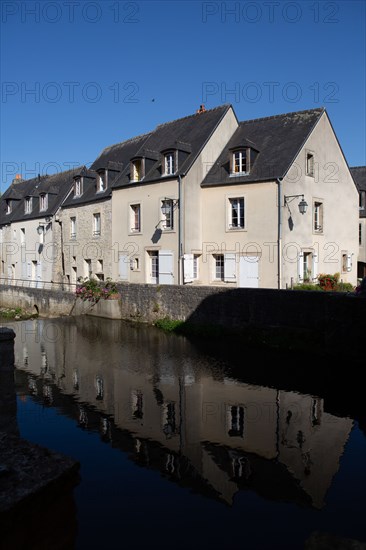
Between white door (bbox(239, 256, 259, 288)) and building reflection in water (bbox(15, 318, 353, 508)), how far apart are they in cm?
631

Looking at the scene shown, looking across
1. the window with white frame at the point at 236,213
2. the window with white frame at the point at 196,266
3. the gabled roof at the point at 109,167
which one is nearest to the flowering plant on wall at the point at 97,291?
the window with white frame at the point at 196,266

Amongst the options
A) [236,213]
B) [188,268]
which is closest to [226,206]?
[236,213]

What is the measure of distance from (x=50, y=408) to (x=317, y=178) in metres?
15.3

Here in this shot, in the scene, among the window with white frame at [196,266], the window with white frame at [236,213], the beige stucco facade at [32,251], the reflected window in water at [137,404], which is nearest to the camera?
the reflected window in water at [137,404]

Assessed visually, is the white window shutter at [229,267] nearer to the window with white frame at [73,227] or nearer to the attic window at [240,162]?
the attic window at [240,162]

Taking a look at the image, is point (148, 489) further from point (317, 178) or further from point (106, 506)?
point (317, 178)

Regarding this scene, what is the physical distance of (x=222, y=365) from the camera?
1030 cm

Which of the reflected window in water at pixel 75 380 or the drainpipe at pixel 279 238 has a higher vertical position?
the drainpipe at pixel 279 238

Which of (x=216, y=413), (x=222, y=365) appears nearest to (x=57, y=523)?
(x=216, y=413)

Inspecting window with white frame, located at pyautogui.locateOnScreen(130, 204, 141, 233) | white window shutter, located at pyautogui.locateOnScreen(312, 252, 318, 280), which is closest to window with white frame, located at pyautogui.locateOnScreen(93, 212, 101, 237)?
window with white frame, located at pyautogui.locateOnScreen(130, 204, 141, 233)

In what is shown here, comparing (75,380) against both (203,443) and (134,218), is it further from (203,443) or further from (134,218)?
(134,218)

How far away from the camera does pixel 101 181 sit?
2305cm

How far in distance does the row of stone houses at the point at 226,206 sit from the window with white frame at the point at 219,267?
44 millimetres

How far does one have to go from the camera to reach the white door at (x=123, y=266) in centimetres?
2098
